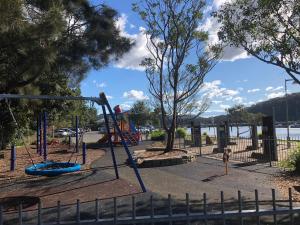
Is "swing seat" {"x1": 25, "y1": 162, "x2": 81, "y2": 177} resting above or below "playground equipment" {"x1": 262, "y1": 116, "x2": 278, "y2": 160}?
below

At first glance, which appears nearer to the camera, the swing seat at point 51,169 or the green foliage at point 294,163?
the green foliage at point 294,163

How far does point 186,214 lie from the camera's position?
4.95m

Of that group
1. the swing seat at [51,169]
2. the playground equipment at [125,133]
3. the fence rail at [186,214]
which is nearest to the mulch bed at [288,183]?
the fence rail at [186,214]

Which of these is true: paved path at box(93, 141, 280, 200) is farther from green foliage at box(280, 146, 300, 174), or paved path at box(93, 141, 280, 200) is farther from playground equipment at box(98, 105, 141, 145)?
playground equipment at box(98, 105, 141, 145)

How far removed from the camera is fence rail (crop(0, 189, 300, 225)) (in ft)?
16.1

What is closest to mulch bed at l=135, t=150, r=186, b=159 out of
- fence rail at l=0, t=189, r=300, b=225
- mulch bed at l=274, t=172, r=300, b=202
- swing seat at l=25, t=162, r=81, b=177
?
swing seat at l=25, t=162, r=81, b=177

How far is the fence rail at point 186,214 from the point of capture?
491 cm

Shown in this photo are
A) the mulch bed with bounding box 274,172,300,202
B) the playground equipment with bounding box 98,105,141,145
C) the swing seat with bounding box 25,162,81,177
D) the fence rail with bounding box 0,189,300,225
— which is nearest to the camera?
the fence rail with bounding box 0,189,300,225

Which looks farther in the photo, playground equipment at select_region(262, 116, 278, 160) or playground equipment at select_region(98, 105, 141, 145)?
playground equipment at select_region(98, 105, 141, 145)

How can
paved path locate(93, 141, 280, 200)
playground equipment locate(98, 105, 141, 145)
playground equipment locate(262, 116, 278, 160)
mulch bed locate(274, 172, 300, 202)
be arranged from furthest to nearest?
playground equipment locate(98, 105, 141, 145), playground equipment locate(262, 116, 278, 160), paved path locate(93, 141, 280, 200), mulch bed locate(274, 172, 300, 202)

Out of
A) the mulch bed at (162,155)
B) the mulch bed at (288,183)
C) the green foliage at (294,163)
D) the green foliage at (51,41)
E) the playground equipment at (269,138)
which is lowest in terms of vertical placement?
the mulch bed at (288,183)

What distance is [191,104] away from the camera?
3841 cm

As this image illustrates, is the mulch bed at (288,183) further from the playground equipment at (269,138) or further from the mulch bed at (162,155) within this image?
the mulch bed at (162,155)

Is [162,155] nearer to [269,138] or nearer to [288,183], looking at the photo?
[269,138]
